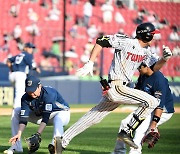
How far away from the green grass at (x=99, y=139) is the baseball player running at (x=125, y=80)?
126 centimetres

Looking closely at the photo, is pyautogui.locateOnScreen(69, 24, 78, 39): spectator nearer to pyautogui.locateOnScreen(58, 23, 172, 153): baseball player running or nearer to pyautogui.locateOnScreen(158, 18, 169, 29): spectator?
pyautogui.locateOnScreen(158, 18, 169, 29): spectator

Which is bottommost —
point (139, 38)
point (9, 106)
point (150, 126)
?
point (9, 106)

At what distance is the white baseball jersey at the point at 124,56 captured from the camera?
25.3 feet

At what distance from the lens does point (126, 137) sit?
7512 mm

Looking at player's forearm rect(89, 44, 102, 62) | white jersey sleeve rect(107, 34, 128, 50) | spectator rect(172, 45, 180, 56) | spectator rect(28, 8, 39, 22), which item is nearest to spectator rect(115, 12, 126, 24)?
spectator rect(172, 45, 180, 56)

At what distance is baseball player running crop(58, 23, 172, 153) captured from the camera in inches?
301

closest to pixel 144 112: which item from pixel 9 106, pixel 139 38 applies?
pixel 139 38

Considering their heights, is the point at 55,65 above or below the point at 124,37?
below

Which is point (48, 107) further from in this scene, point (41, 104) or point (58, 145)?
point (58, 145)

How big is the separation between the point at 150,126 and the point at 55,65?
47.3 feet

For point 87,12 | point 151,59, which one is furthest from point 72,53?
point 151,59

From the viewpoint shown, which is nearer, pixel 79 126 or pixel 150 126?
pixel 79 126

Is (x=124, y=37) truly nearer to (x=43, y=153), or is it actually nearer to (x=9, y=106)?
(x=43, y=153)

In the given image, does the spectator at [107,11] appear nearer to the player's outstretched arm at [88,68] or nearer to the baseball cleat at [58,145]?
the baseball cleat at [58,145]
